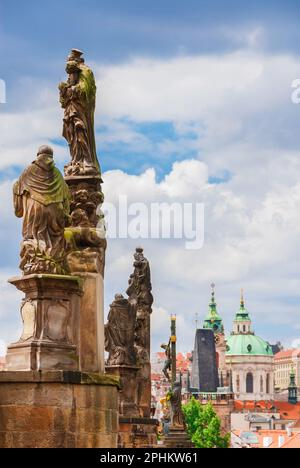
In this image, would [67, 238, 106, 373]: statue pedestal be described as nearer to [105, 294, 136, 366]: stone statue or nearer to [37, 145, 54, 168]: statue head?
[37, 145, 54, 168]: statue head

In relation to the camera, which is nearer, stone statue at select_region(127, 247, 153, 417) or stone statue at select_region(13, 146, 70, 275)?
stone statue at select_region(13, 146, 70, 275)

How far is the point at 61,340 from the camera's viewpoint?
12359 millimetres

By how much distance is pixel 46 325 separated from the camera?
1226cm

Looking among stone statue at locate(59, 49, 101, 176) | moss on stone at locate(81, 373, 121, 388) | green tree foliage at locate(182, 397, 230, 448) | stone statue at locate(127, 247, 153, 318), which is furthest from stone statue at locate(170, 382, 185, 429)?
green tree foliage at locate(182, 397, 230, 448)

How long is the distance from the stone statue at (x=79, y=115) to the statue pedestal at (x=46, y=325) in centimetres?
271

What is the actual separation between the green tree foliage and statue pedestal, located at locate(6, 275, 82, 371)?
128 m

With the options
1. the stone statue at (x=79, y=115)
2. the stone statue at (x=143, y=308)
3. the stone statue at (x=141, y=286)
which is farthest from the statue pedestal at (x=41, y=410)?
the stone statue at (x=141, y=286)

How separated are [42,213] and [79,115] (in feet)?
8.54

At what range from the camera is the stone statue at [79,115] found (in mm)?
14609

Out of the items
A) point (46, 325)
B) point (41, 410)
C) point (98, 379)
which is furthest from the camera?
point (98, 379)

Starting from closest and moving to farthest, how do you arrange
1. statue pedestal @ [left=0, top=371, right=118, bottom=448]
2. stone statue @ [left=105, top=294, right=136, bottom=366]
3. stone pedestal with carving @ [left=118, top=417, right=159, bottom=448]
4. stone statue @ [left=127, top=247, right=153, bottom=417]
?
statue pedestal @ [left=0, top=371, right=118, bottom=448], stone statue @ [left=105, top=294, right=136, bottom=366], stone pedestal with carving @ [left=118, top=417, right=159, bottom=448], stone statue @ [left=127, top=247, right=153, bottom=417]

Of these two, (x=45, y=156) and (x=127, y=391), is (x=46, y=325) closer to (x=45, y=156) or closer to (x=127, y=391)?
(x=45, y=156)

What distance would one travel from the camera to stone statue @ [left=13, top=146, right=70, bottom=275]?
40.5ft

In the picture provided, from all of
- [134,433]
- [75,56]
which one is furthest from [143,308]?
[75,56]
